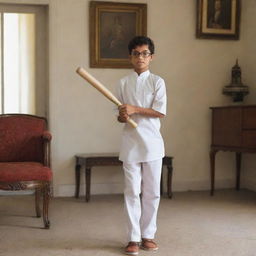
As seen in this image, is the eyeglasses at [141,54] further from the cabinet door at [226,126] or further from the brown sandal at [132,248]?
the cabinet door at [226,126]

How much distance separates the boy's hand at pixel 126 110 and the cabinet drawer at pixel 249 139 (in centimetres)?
208

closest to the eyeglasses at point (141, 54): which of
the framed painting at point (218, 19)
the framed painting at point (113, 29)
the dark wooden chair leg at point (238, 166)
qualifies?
the framed painting at point (113, 29)

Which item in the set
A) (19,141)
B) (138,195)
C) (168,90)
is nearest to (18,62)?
(19,141)

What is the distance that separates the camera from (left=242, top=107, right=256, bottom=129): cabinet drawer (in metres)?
4.65

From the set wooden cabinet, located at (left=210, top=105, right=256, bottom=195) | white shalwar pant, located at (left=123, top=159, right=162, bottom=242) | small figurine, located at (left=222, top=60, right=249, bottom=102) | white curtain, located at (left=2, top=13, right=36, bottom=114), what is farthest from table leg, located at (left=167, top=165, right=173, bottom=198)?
white shalwar pant, located at (left=123, top=159, right=162, bottom=242)

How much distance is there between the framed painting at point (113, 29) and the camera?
5105 millimetres

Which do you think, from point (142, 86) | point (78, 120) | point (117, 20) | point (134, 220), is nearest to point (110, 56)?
point (117, 20)

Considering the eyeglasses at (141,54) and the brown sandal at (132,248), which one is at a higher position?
the eyeglasses at (141,54)

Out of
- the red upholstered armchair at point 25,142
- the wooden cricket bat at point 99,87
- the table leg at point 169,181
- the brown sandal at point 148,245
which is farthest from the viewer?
the table leg at point 169,181

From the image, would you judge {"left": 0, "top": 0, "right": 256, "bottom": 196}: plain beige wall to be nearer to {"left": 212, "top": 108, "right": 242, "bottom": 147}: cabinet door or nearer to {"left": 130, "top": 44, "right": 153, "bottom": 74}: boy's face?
{"left": 212, "top": 108, "right": 242, "bottom": 147}: cabinet door

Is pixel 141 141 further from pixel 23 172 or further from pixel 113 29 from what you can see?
pixel 113 29

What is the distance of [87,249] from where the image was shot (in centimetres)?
314

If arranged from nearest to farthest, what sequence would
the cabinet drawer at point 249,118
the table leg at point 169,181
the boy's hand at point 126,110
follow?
the boy's hand at point 126,110
the cabinet drawer at point 249,118
the table leg at point 169,181

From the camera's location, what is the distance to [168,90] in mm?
5387
